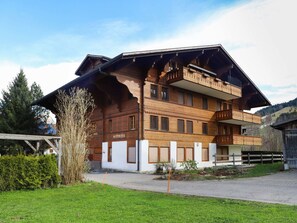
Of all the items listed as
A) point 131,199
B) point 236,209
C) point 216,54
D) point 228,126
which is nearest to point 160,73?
point 216,54

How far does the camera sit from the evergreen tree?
1153 inches

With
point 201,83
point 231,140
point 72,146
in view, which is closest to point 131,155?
point 201,83

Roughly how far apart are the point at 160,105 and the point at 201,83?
4411mm

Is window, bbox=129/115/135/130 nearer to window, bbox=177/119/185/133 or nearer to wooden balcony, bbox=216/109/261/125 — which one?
window, bbox=177/119/185/133

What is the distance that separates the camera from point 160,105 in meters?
25.4

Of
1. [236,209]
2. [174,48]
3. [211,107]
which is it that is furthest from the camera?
[211,107]

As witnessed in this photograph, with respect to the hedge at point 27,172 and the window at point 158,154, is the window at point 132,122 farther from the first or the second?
the hedge at point 27,172

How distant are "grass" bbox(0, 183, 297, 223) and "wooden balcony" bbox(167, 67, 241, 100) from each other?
52.2 ft

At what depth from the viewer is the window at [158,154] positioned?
24125 mm

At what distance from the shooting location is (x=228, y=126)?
33.8 meters

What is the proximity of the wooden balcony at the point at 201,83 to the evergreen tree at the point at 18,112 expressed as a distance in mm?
15720

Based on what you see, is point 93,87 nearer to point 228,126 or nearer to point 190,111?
point 190,111

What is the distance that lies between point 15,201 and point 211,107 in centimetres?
2454

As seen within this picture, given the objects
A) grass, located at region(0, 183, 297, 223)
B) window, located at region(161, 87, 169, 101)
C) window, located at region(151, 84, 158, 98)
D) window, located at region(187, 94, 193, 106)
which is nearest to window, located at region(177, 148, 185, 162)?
window, located at region(187, 94, 193, 106)
